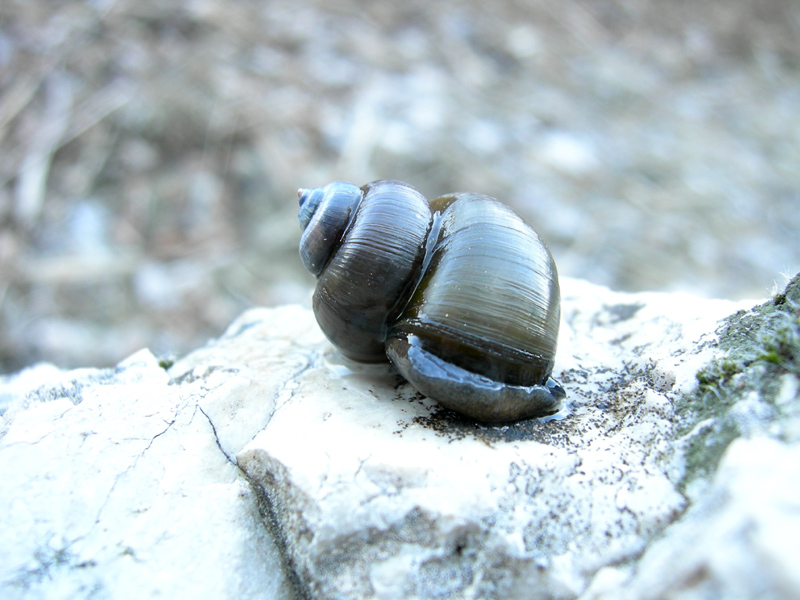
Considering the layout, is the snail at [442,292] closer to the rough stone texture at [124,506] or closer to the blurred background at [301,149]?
the rough stone texture at [124,506]

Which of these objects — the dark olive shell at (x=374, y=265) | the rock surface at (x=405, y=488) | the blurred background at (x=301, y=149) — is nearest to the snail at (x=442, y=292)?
the dark olive shell at (x=374, y=265)

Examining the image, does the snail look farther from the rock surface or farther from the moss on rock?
the moss on rock

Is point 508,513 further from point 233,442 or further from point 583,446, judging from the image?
point 233,442

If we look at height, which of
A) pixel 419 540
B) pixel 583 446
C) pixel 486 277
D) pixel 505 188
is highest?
pixel 486 277

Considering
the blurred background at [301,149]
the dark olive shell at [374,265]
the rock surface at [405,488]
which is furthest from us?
the blurred background at [301,149]

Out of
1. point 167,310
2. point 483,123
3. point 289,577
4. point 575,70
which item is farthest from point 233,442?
point 575,70

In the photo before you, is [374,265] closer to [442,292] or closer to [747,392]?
[442,292]

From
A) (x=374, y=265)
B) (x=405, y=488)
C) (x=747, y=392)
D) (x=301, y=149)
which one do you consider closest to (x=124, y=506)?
(x=405, y=488)
